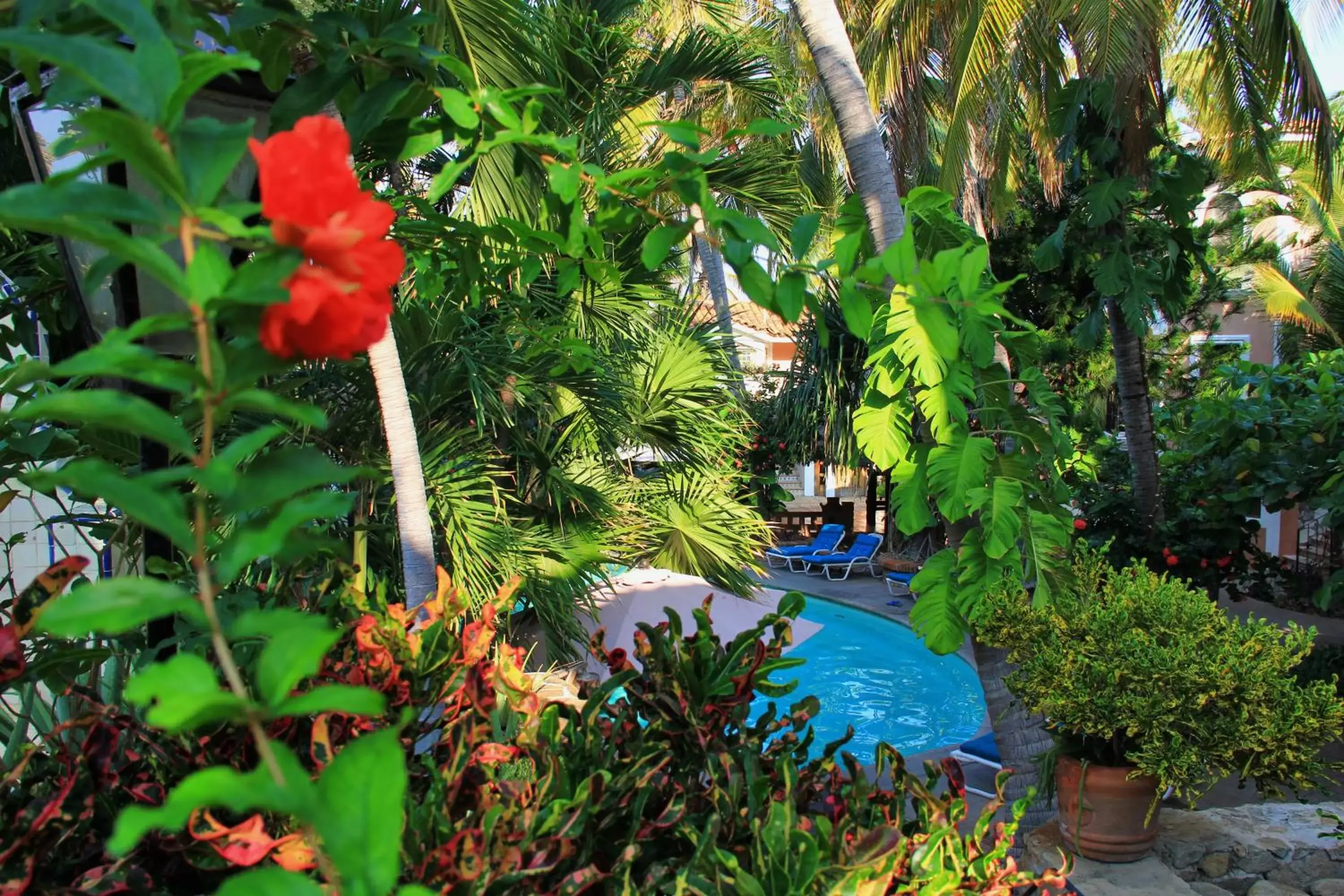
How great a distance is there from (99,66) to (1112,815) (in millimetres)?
3319

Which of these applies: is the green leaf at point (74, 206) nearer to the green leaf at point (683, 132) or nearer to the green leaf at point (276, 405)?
the green leaf at point (276, 405)

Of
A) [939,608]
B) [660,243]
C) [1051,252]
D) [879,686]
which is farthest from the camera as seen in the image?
[879,686]

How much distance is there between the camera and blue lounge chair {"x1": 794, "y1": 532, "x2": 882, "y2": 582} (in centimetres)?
1645

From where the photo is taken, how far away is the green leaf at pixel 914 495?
121 inches

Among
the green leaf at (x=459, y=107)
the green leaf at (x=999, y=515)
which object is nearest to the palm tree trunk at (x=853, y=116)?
the green leaf at (x=999, y=515)

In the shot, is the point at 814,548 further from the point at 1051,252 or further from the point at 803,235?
the point at 803,235

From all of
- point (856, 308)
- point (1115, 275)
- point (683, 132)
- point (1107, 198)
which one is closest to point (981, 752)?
point (1115, 275)

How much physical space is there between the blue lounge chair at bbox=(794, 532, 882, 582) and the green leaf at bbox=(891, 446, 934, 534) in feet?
44.3

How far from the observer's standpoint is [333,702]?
19.0 inches

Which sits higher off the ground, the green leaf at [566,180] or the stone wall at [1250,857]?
the green leaf at [566,180]

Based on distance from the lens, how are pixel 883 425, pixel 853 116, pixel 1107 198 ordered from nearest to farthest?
pixel 883 425 < pixel 853 116 < pixel 1107 198

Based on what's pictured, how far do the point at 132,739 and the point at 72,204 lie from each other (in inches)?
42.7

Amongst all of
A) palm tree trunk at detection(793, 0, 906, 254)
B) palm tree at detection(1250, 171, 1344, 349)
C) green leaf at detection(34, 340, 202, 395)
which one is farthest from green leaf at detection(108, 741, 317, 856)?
palm tree at detection(1250, 171, 1344, 349)

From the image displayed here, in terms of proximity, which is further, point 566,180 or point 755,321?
point 755,321
